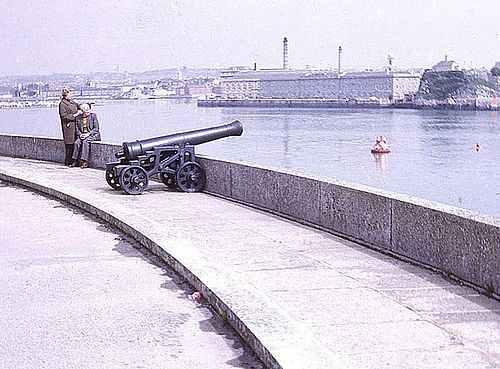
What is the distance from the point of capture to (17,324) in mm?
5469

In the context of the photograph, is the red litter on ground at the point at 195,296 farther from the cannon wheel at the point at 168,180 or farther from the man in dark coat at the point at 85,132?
the man in dark coat at the point at 85,132

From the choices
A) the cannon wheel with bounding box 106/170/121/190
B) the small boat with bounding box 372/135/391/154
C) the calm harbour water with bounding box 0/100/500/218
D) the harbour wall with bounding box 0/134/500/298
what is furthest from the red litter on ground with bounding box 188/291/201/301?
the small boat with bounding box 372/135/391/154

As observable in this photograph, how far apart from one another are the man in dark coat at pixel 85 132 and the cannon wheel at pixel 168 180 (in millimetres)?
3987

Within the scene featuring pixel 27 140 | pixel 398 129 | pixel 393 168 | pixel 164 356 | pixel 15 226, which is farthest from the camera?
pixel 398 129

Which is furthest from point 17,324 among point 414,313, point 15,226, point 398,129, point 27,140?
point 398,129

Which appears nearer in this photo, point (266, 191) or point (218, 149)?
point (266, 191)

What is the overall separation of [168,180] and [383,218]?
18.3ft

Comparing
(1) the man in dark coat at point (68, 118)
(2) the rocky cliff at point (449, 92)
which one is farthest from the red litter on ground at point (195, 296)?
(2) the rocky cliff at point (449, 92)

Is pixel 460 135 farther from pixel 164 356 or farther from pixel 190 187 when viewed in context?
pixel 164 356

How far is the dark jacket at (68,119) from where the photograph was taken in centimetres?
1597

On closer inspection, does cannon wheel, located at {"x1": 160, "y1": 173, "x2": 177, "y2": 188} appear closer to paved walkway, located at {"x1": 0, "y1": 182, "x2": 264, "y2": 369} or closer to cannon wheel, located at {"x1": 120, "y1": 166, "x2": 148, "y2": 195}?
cannon wheel, located at {"x1": 120, "y1": 166, "x2": 148, "y2": 195}

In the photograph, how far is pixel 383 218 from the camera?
23.3 ft

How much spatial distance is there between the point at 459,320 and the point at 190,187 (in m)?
7.08

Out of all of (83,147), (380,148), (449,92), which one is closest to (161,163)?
(83,147)
